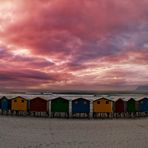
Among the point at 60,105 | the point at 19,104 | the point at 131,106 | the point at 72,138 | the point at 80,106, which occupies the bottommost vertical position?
the point at 72,138

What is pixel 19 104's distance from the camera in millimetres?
33844

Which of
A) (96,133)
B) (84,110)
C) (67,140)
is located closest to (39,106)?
(84,110)

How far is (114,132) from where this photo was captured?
72.3 ft

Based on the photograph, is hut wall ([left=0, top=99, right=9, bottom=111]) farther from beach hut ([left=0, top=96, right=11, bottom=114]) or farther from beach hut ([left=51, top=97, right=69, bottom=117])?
beach hut ([left=51, top=97, right=69, bottom=117])

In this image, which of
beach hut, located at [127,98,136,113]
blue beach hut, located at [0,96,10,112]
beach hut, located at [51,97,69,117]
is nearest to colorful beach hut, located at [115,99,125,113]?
beach hut, located at [127,98,136,113]

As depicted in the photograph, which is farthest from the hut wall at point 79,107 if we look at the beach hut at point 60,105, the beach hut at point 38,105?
the beach hut at point 38,105

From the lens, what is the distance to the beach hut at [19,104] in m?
33.4

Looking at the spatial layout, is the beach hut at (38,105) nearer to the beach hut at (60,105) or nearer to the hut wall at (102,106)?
the beach hut at (60,105)

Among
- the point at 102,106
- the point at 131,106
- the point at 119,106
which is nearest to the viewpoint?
the point at 102,106

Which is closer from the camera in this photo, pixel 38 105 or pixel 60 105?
pixel 60 105

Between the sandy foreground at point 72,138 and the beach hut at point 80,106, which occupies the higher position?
the beach hut at point 80,106

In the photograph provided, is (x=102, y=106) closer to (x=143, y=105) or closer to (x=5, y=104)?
(x=143, y=105)

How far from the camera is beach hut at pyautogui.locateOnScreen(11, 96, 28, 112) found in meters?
33.4

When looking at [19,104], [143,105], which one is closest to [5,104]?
[19,104]
